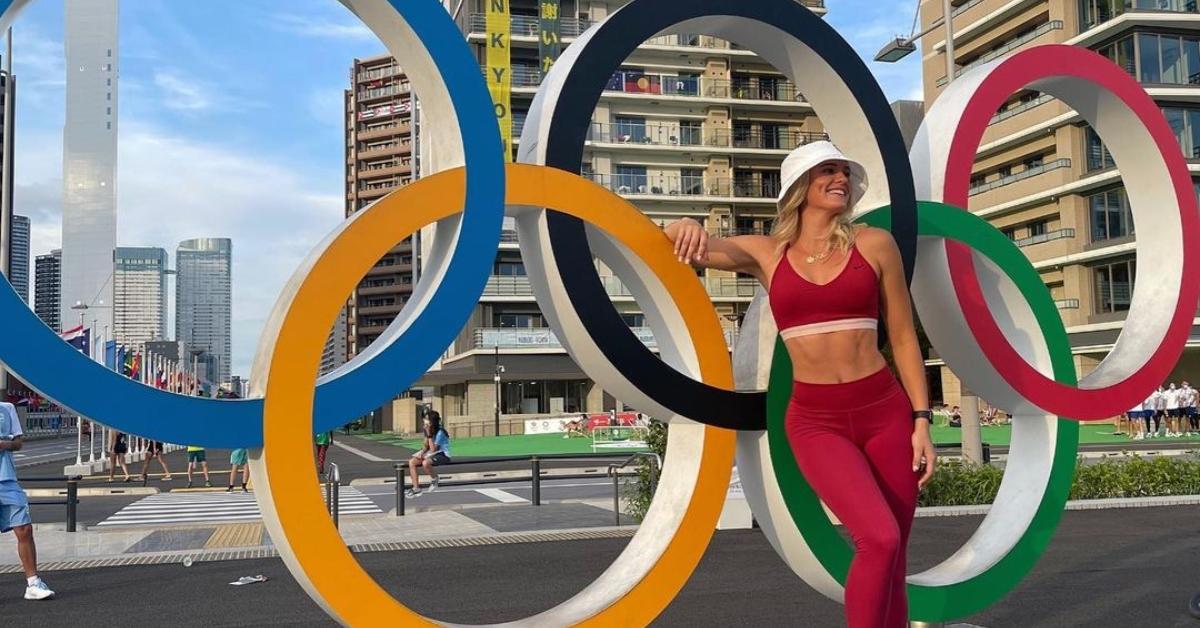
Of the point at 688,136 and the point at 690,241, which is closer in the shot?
the point at 690,241

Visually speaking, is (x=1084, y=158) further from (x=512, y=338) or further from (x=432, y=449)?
(x=432, y=449)

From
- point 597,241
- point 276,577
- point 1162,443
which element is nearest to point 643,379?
point 597,241

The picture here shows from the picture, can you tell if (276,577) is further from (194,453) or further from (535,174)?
(194,453)

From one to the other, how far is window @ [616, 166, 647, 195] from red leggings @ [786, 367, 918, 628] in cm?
5183

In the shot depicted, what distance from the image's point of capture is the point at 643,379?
4.47 meters

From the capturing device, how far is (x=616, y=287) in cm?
5325

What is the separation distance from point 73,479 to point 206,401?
11.3 metres

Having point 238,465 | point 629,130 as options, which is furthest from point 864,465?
point 629,130

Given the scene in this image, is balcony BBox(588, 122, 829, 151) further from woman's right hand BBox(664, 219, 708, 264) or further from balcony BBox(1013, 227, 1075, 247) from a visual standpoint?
woman's right hand BBox(664, 219, 708, 264)

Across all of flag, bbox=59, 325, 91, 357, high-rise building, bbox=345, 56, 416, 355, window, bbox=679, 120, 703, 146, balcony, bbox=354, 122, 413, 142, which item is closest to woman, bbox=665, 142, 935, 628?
flag, bbox=59, 325, 91, 357

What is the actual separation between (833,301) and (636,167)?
176 ft

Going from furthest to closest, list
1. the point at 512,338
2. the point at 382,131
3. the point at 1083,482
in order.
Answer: the point at 382,131 < the point at 512,338 < the point at 1083,482

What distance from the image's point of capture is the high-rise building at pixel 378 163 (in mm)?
106750

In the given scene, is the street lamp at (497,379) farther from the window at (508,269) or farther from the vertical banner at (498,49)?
the vertical banner at (498,49)
